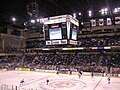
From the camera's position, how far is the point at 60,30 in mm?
11148

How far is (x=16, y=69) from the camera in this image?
30.3 meters

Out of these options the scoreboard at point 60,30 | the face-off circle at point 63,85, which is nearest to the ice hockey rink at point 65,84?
the face-off circle at point 63,85

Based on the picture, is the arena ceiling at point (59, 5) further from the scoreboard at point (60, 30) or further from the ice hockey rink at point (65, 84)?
the ice hockey rink at point (65, 84)

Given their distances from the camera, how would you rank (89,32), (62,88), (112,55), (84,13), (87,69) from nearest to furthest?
1. (62,88)
2. (84,13)
3. (87,69)
4. (112,55)
5. (89,32)

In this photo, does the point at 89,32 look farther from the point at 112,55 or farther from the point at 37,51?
the point at 37,51

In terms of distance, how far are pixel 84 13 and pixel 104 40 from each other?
42.0 feet

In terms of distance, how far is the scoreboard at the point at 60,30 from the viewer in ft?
35.3

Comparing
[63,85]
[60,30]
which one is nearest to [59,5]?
[60,30]

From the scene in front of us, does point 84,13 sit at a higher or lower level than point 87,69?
higher

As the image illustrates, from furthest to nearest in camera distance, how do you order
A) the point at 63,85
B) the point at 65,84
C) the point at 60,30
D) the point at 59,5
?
the point at 65,84
the point at 63,85
the point at 59,5
the point at 60,30

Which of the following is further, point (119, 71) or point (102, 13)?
point (119, 71)

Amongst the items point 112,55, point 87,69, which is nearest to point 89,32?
point 112,55

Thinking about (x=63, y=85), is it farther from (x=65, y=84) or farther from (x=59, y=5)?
(x=59, y=5)

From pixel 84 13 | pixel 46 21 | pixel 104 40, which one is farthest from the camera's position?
pixel 104 40
